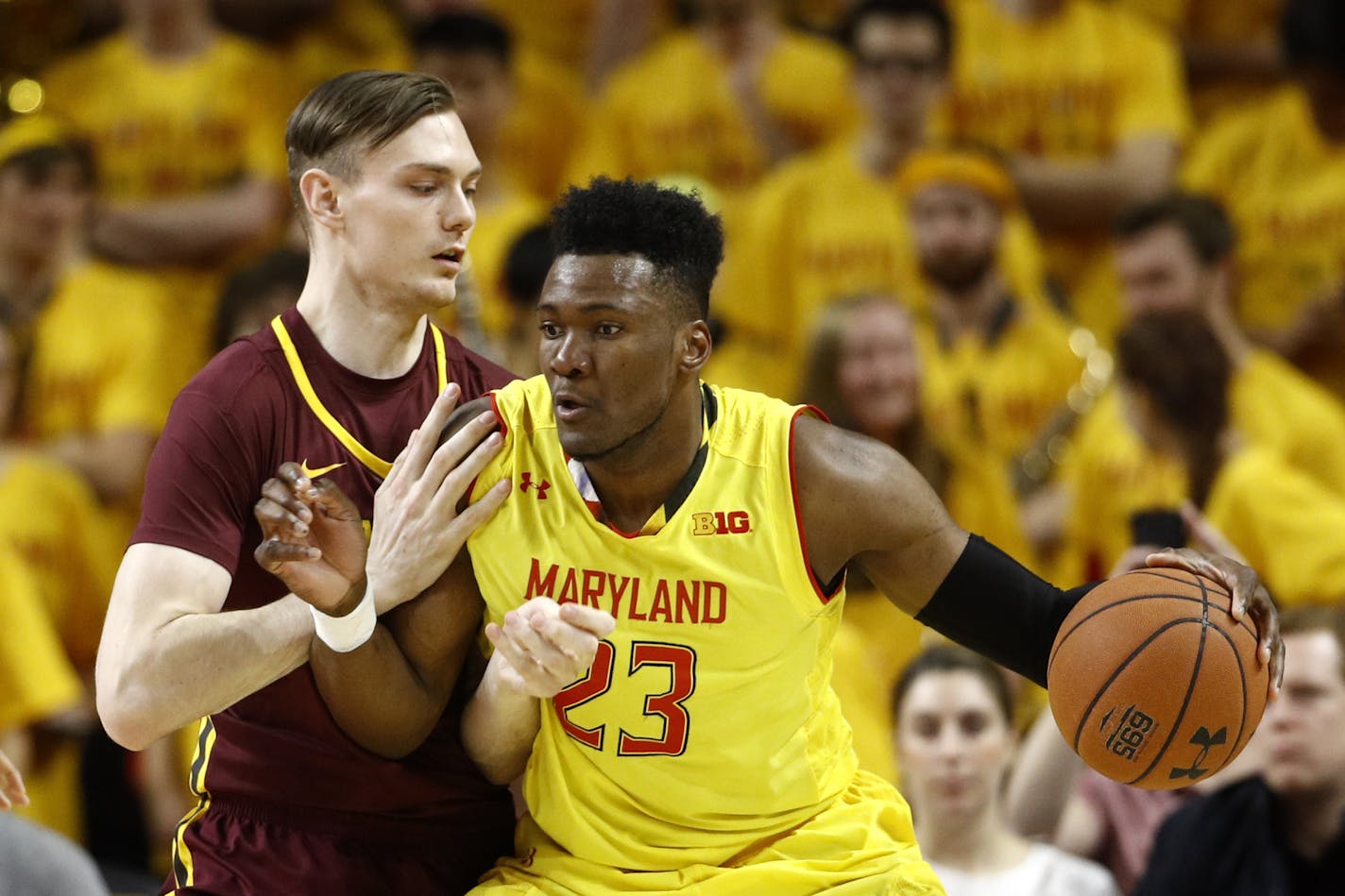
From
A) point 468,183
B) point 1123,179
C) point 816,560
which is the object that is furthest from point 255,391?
point 1123,179

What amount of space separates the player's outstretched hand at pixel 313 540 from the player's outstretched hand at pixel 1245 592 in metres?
1.46

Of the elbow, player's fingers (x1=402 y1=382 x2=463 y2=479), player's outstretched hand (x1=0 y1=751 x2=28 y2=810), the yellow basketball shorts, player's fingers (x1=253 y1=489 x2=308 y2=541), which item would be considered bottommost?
player's outstretched hand (x1=0 y1=751 x2=28 y2=810)

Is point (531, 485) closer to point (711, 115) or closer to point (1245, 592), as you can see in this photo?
point (1245, 592)

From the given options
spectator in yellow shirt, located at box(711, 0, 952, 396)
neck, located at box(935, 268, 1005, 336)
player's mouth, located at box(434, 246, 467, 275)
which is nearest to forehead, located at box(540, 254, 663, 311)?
player's mouth, located at box(434, 246, 467, 275)

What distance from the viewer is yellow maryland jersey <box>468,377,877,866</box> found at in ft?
11.8

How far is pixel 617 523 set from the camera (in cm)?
368

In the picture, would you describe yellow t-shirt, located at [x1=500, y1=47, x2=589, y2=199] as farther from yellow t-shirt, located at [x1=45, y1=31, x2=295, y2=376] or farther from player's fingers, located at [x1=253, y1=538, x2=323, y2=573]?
player's fingers, located at [x1=253, y1=538, x2=323, y2=573]

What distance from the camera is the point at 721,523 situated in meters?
3.61

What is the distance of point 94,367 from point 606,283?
4140 mm

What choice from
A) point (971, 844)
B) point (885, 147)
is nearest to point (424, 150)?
point (971, 844)

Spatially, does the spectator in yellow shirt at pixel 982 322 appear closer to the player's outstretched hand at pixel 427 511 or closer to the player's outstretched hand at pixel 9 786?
the player's outstretched hand at pixel 427 511

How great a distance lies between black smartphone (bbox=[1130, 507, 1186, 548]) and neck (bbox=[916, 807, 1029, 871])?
35.7 inches

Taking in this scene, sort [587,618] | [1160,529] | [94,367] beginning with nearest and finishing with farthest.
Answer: [587,618] → [1160,529] → [94,367]

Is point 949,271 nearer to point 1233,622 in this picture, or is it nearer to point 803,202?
point 803,202
